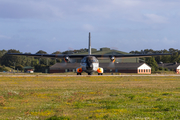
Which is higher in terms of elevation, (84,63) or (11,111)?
(84,63)

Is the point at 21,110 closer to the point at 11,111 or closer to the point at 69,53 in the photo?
the point at 11,111

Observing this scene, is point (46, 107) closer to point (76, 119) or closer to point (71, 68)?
point (76, 119)

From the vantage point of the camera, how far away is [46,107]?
11.2m

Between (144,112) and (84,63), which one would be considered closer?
(144,112)

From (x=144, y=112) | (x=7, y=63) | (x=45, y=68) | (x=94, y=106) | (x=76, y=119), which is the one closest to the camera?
(x=76, y=119)

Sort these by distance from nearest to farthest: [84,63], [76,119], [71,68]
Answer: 1. [76,119]
2. [84,63]
3. [71,68]

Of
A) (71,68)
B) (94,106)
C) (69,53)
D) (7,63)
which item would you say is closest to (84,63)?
(69,53)

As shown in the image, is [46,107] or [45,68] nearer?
[46,107]

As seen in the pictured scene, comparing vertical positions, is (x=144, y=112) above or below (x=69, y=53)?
below

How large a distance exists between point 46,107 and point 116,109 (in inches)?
134

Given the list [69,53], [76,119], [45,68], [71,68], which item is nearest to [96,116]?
[76,119]

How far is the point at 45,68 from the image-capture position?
360ft

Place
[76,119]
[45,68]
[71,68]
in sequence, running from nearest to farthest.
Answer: [76,119], [71,68], [45,68]

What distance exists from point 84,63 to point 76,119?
37.0 metres
